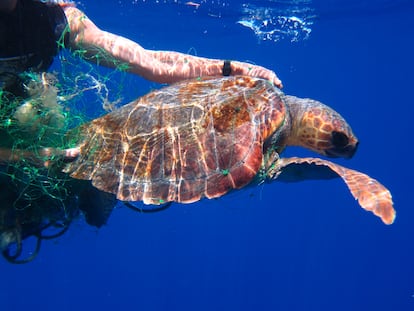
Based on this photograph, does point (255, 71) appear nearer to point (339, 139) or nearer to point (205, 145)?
point (339, 139)

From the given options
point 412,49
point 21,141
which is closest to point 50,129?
point 21,141

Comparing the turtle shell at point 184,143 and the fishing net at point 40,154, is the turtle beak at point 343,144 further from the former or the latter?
the fishing net at point 40,154

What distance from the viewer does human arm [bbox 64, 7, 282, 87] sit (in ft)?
10.6

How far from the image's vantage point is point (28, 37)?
2.70 metres

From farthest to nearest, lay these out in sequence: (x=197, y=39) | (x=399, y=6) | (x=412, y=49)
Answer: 1. (x=412, y=49)
2. (x=197, y=39)
3. (x=399, y=6)

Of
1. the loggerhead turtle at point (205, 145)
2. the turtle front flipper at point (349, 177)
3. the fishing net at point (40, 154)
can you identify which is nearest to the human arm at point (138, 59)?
the fishing net at point (40, 154)

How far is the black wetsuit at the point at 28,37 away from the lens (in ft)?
8.45

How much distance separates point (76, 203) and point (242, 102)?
200cm

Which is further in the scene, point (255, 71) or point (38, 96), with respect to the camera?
point (255, 71)

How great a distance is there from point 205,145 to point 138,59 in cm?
145

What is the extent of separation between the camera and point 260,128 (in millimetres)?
2826

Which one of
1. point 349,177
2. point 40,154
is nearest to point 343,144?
point 349,177

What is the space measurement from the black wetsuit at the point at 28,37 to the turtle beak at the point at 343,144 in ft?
9.14

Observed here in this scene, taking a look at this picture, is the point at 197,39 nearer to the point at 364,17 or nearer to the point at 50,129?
the point at 364,17
